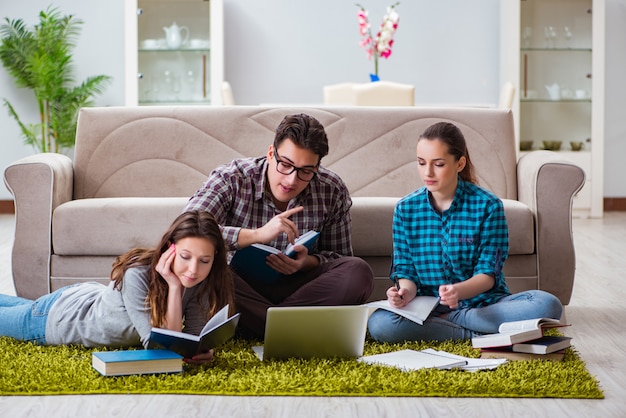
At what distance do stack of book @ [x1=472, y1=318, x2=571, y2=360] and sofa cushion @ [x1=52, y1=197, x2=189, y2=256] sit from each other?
1185 millimetres

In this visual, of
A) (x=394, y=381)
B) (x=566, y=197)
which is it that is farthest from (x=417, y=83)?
(x=394, y=381)

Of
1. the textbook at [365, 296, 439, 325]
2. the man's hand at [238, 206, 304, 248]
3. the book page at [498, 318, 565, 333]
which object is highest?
the man's hand at [238, 206, 304, 248]

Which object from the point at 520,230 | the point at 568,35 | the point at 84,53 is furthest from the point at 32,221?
the point at 568,35

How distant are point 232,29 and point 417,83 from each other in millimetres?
1483

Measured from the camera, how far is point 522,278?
2.90 m

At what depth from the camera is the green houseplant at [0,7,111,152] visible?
629 cm

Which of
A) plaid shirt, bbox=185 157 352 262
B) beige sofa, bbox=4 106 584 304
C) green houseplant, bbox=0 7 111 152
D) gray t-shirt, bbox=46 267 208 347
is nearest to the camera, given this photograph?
gray t-shirt, bbox=46 267 208 347

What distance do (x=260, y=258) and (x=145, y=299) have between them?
380mm

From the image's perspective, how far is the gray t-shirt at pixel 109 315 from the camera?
2184mm

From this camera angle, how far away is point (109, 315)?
2.27 m

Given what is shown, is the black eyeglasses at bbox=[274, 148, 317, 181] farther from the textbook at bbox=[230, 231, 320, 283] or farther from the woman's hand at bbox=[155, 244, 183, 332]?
the woman's hand at bbox=[155, 244, 183, 332]

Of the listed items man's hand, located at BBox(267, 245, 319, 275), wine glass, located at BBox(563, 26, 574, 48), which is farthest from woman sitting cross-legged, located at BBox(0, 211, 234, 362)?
wine glass, located at BBox(563, 26, 574, 48)

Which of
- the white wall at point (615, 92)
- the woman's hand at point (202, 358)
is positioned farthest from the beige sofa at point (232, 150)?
the white wall at point (615, 92)

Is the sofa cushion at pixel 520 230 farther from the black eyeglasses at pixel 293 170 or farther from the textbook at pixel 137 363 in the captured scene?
the textbook at pixel 137 363
